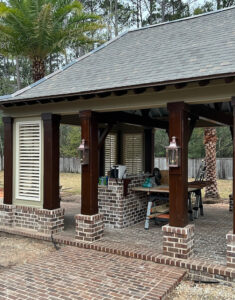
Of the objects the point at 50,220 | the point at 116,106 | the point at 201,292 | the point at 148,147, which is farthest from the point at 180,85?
the point at 148,147

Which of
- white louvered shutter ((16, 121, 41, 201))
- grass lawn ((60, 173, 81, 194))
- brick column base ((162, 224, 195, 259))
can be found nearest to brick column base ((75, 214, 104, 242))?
white louvered shutter ((16, 121, 41, 201))

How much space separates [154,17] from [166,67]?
16030mm

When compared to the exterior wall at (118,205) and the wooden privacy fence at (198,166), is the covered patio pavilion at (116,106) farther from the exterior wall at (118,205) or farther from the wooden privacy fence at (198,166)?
the wooden privacy fence at (198,166)

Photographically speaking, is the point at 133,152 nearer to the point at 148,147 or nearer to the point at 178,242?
the point at 148,147

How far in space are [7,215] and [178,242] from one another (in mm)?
4238

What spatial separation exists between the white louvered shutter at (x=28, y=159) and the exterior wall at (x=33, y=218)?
31cm

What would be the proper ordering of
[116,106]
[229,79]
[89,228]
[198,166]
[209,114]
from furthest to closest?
[198,166] → [209,114] → [89,228] → [116,106] → [229,79]

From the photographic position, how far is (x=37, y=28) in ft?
32.4

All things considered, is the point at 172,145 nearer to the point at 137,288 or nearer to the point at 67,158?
the point at 137,288

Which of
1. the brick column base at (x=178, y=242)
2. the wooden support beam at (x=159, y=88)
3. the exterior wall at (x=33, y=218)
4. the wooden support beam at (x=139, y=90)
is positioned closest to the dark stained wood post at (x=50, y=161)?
the exterior wall at (x=33, y=218)

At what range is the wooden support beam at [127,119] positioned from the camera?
6.55 m

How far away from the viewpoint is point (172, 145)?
4.98 m

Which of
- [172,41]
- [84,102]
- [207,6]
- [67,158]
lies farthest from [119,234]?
[67,158]

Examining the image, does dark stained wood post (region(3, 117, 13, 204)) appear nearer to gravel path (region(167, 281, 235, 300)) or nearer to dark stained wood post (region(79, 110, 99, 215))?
dark stained wood post (region(79, 110, 99, 215))
